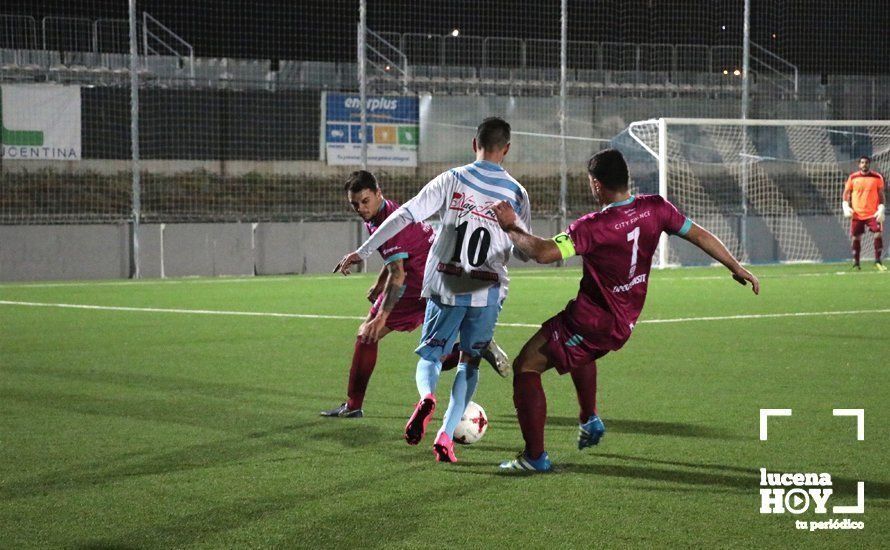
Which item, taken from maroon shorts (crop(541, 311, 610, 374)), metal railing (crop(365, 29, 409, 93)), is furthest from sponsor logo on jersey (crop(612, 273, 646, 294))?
metal railing (crop(365, 29, 409, 93))

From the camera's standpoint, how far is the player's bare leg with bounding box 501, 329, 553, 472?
6027 millimetres

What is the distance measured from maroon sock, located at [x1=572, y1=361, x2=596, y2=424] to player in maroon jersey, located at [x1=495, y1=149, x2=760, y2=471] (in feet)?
1.56

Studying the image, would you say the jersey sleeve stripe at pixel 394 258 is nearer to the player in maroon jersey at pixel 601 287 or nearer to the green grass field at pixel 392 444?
the green grass field at pixel 392 444

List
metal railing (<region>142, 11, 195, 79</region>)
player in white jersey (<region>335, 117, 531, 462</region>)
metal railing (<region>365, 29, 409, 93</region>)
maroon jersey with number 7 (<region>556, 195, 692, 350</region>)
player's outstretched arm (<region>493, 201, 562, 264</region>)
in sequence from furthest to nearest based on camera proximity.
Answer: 1. metal railing (<region>142, 11, 195, 79</region>)
2. metal railing (<region>365, 29, 409, 93</region>)
3. player in white jersey (<region>335, 117, 531, 462</region>)
4. maroon jersey with number 7 (<region>556, 195, 692, 350</region>)
5. player's outstretched arm (<region>493, 201, 562, 264</region>)

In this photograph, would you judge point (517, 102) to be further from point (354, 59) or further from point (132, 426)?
point (132, 426)

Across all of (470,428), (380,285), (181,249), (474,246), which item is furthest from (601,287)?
(181,249)

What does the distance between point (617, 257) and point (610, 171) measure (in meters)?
0.43

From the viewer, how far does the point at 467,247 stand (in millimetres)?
6512

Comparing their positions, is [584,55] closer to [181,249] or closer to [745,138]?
[745,138]

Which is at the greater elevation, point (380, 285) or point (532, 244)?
point (532, 244)

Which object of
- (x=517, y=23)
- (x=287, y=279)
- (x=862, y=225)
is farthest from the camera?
(x=517, y=23)

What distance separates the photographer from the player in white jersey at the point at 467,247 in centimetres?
649

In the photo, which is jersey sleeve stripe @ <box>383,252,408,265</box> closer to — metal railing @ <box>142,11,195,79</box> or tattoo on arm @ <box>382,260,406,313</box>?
tattoo on arm @ <box>382,260,406,313</box>

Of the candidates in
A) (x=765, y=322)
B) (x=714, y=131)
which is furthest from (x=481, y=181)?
(x=714, y=131)
